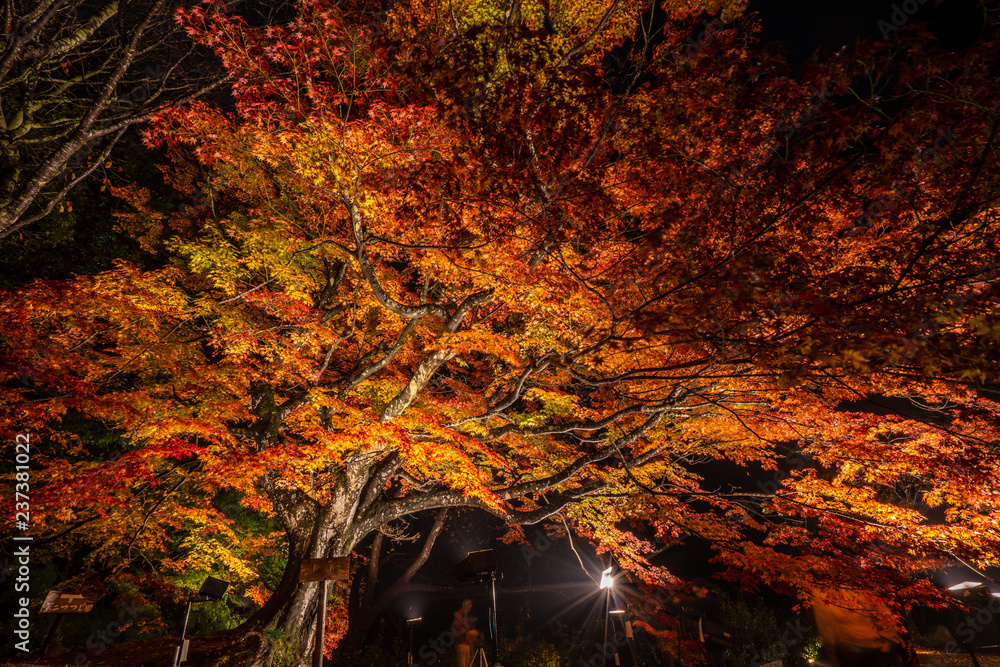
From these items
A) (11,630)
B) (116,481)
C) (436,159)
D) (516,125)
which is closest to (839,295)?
(516,125)

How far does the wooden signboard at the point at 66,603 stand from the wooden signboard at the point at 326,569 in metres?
4.46

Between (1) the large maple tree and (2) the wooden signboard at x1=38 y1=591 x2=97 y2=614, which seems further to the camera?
(2) the wooden signboard at x1=38 y1=591 x2=97 y2=614

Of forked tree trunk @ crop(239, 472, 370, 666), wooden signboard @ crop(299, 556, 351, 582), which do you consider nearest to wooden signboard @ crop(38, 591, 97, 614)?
forked tree trunk @ crop(239, 472, 370, 666)

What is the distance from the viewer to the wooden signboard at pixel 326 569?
5.40 metres

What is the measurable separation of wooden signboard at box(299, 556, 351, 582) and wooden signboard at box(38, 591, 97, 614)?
446 centimetres

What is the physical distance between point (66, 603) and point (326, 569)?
16.5 feet

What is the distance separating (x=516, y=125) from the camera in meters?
5.21

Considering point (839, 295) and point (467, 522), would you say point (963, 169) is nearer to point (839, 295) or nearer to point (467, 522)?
point (839, 295)

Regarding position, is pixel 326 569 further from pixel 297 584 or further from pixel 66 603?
pixel 66 603

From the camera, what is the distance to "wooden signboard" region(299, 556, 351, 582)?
17.7 ft

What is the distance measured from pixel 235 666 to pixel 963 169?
10.6m

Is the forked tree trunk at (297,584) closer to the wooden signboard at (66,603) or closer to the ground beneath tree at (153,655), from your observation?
the ground beneath tree at (153,655)

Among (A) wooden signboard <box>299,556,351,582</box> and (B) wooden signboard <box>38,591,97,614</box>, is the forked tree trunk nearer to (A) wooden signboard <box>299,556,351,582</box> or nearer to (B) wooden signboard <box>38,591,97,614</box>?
(A) wooden signboard <box>299,556,351,582</box>

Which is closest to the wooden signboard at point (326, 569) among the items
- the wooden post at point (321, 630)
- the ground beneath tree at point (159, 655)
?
the wooden post at point (321, 630)
